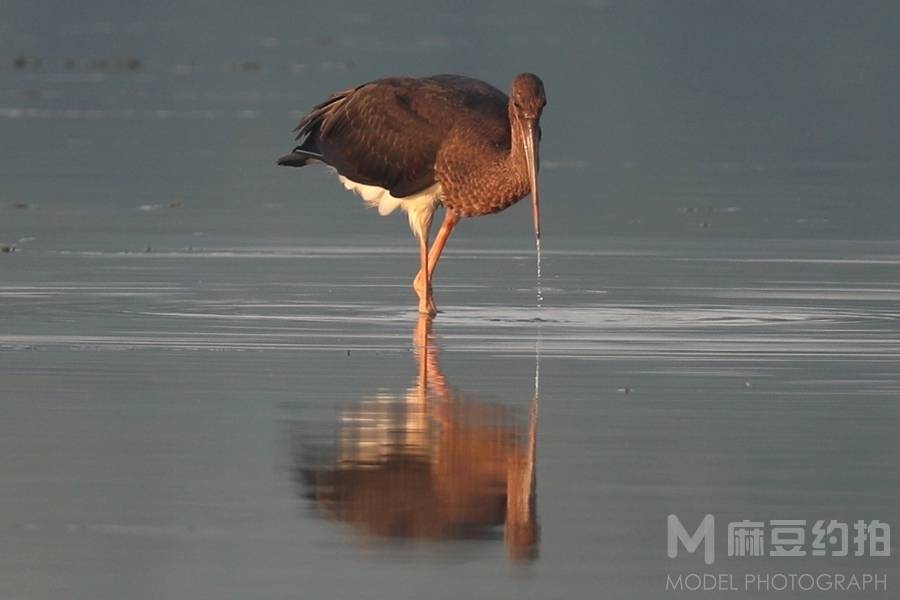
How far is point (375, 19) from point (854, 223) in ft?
150

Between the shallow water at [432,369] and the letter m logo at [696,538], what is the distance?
52 millimetres

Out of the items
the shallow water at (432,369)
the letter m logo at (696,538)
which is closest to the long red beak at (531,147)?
the shallow water at (432,369)

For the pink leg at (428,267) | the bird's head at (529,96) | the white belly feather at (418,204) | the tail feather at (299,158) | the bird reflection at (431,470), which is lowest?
the bird reflection at (431,470)

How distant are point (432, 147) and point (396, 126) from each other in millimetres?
499

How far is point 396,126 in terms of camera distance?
1739cm


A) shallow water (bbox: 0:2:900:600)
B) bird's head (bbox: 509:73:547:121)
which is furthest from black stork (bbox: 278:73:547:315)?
shallow water (bbox: 0:2:900:600)

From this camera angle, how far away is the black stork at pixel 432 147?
1627 cm

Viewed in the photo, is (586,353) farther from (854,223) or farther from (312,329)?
(854,223)

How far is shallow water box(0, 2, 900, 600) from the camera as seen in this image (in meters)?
9.27

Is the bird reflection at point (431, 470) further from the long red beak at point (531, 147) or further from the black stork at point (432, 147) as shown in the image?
the black stork at point (432, 147)

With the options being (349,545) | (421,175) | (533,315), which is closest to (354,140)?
(421,175)

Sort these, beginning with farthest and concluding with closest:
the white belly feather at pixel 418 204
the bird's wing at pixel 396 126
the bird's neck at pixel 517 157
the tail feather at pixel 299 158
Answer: the tail feather at pixel 299 158 < the white belly feather at pixel 418 204 < the bird's wing at pixel 396 126 < the bird's neck at pixel 517 157

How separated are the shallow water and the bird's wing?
72 cm

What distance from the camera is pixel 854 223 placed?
73.0ft
